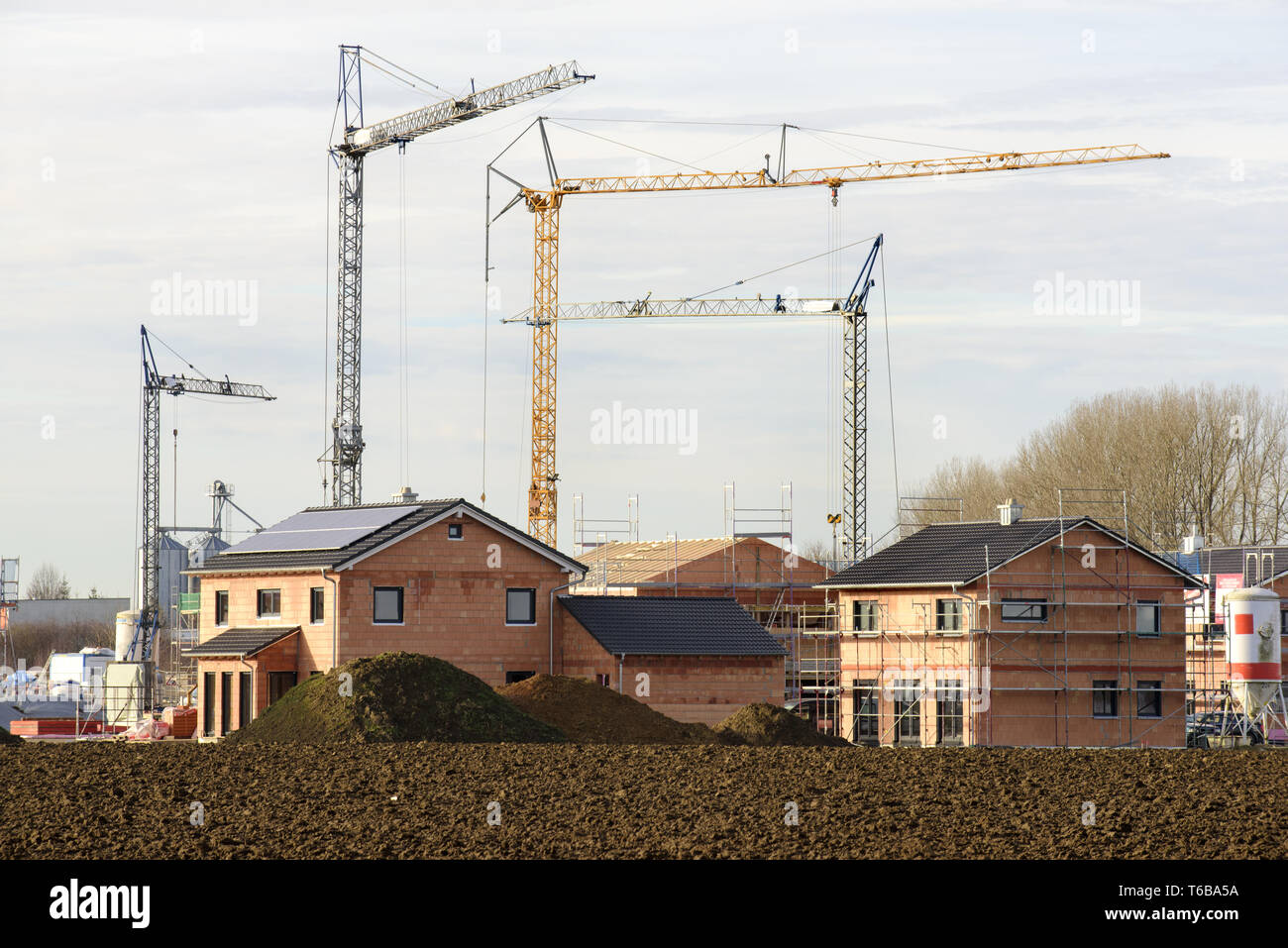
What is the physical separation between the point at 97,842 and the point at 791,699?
4167cm

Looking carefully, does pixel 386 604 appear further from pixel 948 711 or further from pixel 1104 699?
pixel 1104 699

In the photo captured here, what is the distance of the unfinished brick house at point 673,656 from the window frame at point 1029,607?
812 centimetres

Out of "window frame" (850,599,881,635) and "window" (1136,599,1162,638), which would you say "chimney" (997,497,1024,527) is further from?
"window frame" (850,599,881,635)

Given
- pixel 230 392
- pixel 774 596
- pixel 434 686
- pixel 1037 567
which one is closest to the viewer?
pixel 434 686

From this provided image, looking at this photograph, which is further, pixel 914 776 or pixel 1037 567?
pixel 1037 567

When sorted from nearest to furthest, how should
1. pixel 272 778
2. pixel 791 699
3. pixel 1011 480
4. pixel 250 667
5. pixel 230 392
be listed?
1. pixel 272 778
2. pixel 250 667
3. pixel 791 699
4. pixel 1011 480
5. pixel 230 392

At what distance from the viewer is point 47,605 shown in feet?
600

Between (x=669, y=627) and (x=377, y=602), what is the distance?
8672 mm

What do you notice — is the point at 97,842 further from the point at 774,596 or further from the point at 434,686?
the point at 774,596

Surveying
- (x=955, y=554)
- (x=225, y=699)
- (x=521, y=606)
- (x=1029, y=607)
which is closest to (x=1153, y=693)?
(x=1029, y=607)

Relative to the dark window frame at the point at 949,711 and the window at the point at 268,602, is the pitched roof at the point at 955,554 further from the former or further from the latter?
the window at the point at 268,602

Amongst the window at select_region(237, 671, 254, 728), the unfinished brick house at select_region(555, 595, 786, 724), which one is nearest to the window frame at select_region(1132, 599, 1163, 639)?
the unfinished brick house at select_region(555, 595, 786, 724)

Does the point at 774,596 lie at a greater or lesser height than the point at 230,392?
lesser
